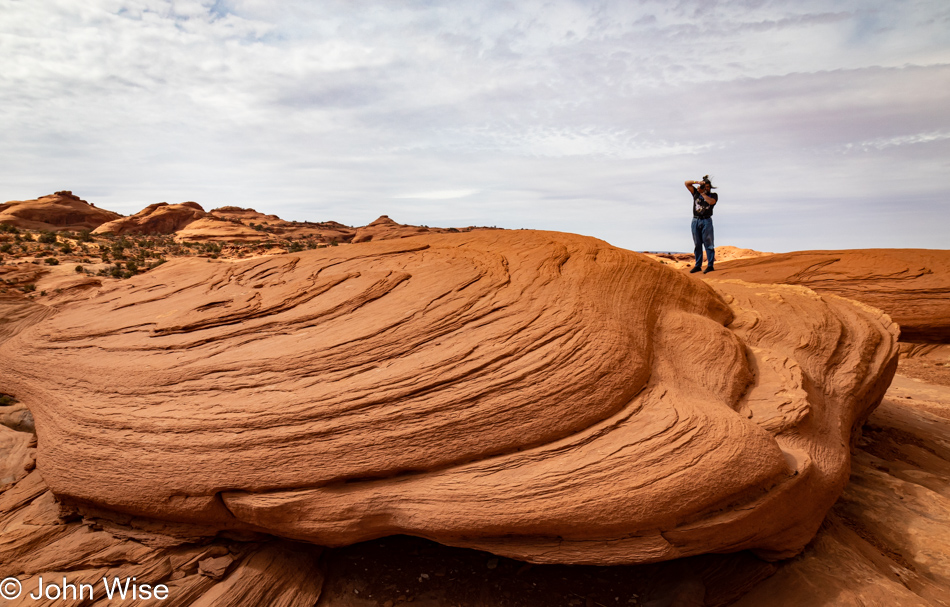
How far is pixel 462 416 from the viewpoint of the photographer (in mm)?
3750

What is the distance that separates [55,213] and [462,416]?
2020 inches

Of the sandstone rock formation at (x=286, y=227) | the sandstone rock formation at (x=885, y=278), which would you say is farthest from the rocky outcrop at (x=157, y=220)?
the sandstone rock formation at (x=885, y=278)

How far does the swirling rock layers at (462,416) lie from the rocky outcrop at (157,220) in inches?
1575

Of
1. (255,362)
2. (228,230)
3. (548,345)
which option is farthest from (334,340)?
(228,230)

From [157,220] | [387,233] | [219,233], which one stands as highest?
[157,220]

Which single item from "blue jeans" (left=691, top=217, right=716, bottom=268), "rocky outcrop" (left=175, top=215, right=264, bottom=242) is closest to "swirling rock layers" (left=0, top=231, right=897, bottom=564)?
"blue jeans" (left=691, top=217, right=716, bottom=268)

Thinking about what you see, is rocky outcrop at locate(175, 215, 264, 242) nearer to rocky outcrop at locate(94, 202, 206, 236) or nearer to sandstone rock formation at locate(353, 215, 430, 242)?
rocky outcrop at locate(94, 202, 206, 236)

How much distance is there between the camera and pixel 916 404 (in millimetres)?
9516

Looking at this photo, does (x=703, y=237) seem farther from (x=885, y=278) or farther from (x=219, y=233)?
(x=219, y=233)

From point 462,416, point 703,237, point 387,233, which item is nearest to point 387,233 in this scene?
point 387,233

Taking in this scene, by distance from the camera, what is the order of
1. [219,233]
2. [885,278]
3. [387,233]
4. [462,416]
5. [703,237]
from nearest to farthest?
[462,416] → [885,278] → [703,237] → [387,233] → [219,233]

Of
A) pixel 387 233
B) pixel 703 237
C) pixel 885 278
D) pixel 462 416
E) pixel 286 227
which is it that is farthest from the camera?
pixel 286 227

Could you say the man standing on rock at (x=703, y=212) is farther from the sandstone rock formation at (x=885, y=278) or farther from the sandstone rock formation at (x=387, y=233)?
the sandstone rock formation at (x=387, y=233)

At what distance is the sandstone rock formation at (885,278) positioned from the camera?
10188 millimetres
